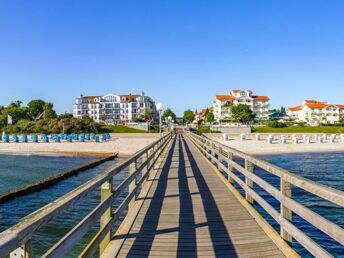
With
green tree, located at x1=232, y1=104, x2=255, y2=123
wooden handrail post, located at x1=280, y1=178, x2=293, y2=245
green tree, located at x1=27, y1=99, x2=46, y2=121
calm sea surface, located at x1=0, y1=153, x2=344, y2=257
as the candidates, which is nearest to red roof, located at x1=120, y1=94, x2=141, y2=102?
green tree, located at x1=27, y1=99, x2=46, y2=121

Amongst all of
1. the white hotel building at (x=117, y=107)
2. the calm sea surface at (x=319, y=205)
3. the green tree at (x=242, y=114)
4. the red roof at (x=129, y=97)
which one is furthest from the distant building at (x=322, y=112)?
the calm sea surface at (x=319, y=205)

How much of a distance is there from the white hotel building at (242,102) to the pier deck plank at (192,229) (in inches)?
4810

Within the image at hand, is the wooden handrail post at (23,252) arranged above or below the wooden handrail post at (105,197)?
above

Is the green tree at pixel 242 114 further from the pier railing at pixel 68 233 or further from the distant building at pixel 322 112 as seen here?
the pier railing at pixel 68 233

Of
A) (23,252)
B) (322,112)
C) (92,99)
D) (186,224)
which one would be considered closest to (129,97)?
(92,99)

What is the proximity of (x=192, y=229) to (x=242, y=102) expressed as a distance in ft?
423

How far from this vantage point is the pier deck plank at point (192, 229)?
427cm

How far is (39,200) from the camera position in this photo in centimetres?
1320

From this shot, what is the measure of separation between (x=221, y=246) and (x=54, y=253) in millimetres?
2630

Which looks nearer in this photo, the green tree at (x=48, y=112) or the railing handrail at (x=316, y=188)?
the railing handrail at (x=316, y=188)

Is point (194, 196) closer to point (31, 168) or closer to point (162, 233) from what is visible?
point (162, 233)

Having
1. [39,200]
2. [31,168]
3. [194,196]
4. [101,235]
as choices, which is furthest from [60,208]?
[31,168]

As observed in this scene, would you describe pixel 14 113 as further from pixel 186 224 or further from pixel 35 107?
pixel 186 224

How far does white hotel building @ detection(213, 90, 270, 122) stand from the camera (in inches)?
5133
